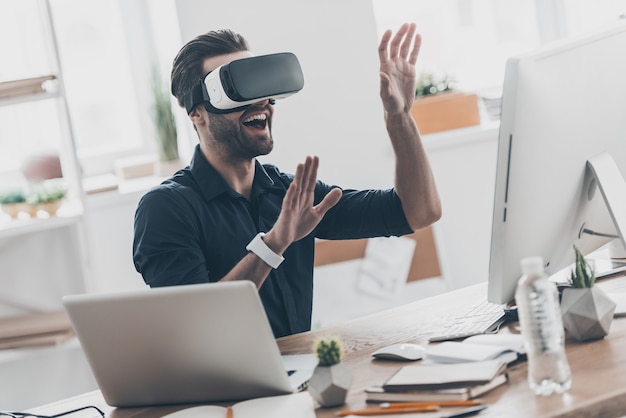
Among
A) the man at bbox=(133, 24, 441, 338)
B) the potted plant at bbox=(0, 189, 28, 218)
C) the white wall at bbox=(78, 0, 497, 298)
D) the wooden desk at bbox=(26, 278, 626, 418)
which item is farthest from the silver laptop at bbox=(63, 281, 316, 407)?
the white wall at bbox=(78, 0, 497, 298)

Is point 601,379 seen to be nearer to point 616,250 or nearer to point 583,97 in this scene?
point 583,97

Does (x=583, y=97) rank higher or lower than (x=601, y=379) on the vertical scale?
higher

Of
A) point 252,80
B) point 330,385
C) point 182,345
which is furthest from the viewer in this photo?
point 252,80

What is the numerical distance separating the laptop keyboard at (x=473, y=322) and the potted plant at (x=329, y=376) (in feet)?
1.17

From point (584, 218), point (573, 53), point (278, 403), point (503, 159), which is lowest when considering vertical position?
point (278, 403)

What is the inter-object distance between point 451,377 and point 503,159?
39 centimetres

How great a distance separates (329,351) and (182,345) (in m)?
0.29

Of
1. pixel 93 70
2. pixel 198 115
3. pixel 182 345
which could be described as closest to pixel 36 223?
pixel 93 70

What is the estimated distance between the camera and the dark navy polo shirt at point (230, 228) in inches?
81.7

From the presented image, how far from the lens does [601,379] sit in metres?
1.37

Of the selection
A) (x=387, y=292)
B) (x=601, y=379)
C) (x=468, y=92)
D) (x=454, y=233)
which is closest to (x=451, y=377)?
(x=601, y=379)

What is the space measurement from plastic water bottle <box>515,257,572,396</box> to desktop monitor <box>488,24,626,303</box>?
251mm

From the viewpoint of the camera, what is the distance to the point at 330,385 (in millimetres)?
1403

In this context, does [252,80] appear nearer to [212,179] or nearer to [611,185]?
[212,179]
